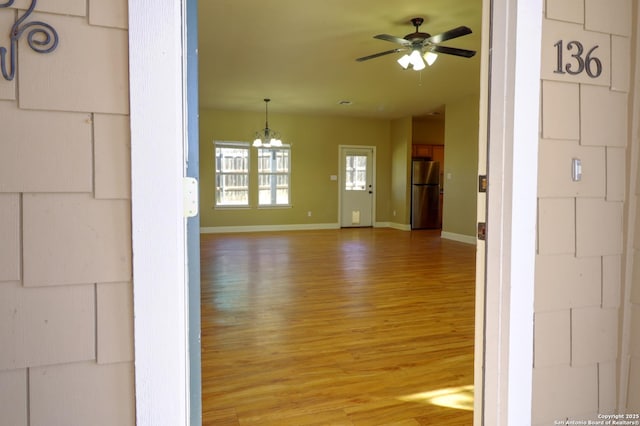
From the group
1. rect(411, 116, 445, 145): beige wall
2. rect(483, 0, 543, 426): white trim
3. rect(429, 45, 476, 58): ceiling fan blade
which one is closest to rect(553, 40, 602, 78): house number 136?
rect(483, 0, 543, 426): white trim

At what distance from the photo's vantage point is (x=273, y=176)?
380 inches

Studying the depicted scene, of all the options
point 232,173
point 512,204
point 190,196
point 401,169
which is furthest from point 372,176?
point 190,196

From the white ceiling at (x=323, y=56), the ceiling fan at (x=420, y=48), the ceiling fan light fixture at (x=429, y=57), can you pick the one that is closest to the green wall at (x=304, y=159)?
the white ceiling at (x=323, y=56)

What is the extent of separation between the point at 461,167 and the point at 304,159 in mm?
3672

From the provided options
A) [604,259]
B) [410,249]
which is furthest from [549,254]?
[410,249]

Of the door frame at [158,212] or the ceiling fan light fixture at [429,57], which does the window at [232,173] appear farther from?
the door frame at [158,212]

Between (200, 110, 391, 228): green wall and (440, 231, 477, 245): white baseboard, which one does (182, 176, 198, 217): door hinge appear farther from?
(200, 110, 391, 228): green wall

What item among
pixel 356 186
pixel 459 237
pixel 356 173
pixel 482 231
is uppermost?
pixel 356 173

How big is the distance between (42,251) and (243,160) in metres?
8.58

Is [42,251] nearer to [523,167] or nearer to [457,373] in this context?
[523,167]

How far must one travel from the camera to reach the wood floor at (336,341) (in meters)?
2.00

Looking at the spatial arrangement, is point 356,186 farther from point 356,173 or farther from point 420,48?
point 420,48

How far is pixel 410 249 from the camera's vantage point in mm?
7070

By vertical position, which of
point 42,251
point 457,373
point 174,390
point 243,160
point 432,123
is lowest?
point 457,373
